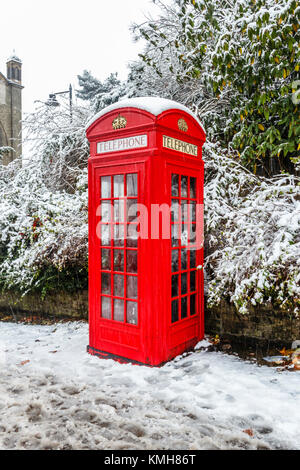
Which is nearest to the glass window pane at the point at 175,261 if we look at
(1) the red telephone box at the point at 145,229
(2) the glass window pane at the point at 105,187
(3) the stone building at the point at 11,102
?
(1) the red telephone box at the point at 145,229

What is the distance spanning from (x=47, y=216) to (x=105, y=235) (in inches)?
99.8

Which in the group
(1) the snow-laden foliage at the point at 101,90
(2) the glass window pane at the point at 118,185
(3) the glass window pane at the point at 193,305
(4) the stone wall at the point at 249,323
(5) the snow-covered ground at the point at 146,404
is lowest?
(5) the snow-covered ground at the point at 146,404

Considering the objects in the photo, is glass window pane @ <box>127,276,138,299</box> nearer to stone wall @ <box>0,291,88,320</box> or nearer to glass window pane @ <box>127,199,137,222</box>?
glass window pane @ <box>127,199,137,222</box>

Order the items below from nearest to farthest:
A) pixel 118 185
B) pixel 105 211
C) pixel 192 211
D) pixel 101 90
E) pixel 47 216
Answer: pixel 118 185
pixel 105 211
pixel 192 211
pixel 47 216
pixel 101 90

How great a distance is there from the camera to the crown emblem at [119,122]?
4297 mm

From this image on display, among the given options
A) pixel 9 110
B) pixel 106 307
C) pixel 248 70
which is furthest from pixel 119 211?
pixel 9 110

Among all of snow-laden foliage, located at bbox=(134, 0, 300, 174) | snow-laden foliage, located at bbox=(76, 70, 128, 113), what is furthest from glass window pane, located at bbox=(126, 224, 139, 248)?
Answer: snow-laden foliage, located at bbox=(76, 70, 128, 113)

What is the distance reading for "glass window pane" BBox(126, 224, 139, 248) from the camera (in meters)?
4.29

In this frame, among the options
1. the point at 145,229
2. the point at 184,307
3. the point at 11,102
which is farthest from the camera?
the point at 11,102

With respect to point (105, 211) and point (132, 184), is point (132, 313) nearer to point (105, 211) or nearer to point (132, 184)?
point (105, 211)

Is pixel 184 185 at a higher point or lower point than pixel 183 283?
higher

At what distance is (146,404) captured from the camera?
3.44 m

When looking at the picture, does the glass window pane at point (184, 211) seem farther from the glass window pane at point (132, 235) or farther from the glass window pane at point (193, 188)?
the glass window pane at point (132, 235)

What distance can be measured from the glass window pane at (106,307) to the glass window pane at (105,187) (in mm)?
1355
